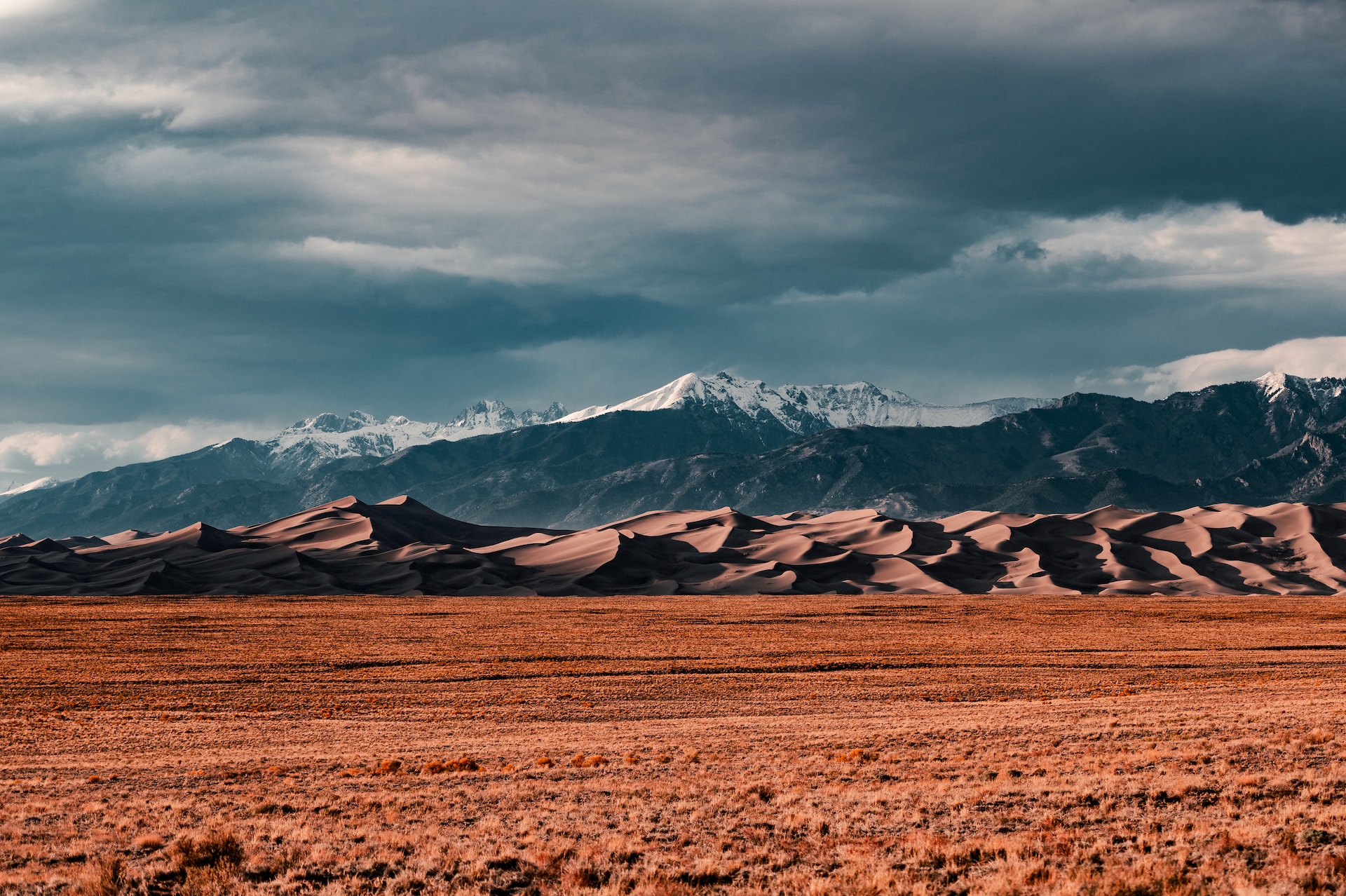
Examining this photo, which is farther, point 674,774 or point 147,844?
point 674,774

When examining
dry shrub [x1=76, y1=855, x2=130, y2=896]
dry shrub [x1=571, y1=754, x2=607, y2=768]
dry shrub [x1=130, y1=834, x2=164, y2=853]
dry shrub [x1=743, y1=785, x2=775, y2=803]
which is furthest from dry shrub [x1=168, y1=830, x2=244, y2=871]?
dry shrub [x1=571, y1=754, x2=607, y2=768]

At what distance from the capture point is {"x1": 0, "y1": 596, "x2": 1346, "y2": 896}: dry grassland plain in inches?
612

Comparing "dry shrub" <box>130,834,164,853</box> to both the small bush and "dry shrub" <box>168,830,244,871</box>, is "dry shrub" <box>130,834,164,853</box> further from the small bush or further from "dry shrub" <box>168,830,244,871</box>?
the small bush

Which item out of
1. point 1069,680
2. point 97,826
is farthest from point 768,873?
point 1069,680

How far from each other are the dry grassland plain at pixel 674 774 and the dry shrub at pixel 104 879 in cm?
9

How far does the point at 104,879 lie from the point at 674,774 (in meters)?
12.9

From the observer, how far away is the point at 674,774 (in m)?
25.0

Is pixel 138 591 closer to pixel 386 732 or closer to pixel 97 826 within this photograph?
pixel 386 732

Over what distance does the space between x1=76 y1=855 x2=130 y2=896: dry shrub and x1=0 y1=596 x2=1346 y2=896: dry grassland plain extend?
3.7 inches

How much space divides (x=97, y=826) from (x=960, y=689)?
130ft

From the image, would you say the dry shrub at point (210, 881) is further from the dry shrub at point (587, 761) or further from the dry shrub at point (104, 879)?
the dry shrub at point (587, 761)

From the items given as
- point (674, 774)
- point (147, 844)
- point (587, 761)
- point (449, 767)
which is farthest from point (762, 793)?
point (147, 844)

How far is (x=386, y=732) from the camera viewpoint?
36.4m

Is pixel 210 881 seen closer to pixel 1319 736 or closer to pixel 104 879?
pixel 104 879
